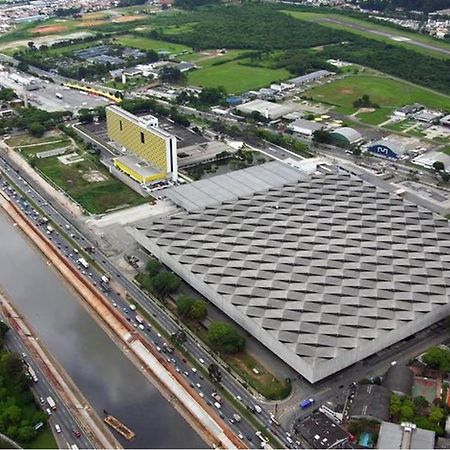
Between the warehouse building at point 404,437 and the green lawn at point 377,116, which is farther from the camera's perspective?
the green lawn at point 377,116

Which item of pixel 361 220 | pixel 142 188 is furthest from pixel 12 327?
pixel 361 220

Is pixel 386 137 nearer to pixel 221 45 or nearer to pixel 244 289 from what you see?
pixel 244 289

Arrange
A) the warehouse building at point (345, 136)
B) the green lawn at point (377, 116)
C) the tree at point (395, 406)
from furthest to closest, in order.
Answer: the green lawn at point (377, 116) → the warehouse building at point (345, 136) → the tree at point (395, 406)

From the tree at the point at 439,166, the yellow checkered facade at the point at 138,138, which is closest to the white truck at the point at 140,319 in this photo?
the yellow checkered facade at the point at 138,138

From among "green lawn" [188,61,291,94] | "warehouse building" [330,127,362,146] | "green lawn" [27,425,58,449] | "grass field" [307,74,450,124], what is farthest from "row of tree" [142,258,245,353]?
"green lawn" [188,61,291,94]

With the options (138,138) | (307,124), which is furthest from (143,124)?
(307,124)

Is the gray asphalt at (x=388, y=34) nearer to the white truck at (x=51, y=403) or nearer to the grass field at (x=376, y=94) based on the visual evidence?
the grass field at (x=376, y=94)

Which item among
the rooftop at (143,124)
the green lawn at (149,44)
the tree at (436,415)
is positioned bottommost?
the tree at (436,415)

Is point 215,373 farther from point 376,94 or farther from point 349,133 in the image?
point 376,94
